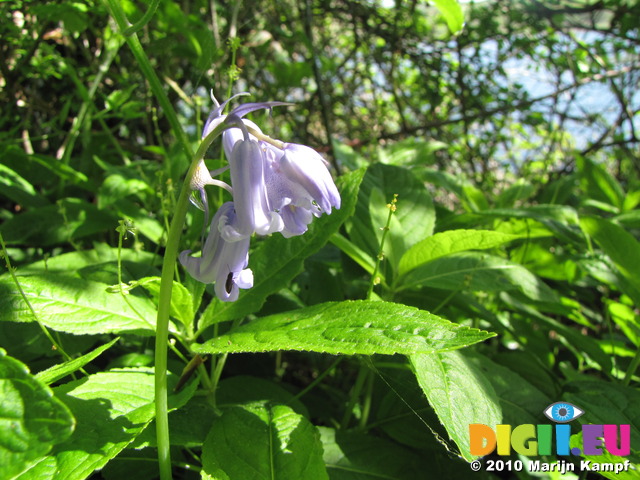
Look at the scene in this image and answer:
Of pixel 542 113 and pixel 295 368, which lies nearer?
pixel 295 368

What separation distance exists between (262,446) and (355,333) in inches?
14.6

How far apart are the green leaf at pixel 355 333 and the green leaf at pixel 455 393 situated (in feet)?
0.56

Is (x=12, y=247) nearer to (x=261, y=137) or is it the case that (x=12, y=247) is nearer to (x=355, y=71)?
(x=261, y=137)

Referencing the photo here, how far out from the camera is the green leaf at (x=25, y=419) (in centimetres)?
69

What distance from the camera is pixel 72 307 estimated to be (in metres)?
1.06

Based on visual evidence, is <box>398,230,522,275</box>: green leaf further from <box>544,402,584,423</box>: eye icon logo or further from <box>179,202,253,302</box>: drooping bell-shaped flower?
<box>179,202,253,302</box>: drooping bell-shaped flower

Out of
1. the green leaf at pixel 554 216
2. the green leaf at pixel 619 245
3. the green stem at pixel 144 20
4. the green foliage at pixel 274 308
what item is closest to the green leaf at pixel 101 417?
the green foliage at pixel 274 308

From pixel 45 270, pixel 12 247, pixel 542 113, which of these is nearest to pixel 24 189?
pixel 12 247

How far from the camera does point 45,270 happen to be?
4.64 feet

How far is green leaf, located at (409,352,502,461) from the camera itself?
987 millimetres

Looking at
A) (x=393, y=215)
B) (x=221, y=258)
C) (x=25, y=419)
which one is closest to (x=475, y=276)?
(x=393, y=215)

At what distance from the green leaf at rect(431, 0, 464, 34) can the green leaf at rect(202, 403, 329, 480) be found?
3.61 feet

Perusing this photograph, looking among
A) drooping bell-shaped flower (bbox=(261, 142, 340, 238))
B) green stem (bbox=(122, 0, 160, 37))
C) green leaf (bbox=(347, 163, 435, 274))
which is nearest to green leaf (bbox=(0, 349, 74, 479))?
drooping bell-shaped flower (bbox=(261, 142, 340, 238))

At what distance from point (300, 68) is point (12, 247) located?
1604 mm
